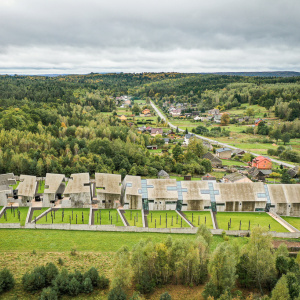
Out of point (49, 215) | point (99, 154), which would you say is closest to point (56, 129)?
point (99, 154)

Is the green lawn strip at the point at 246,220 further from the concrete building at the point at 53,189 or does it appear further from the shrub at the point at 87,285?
the concrete building at the point at 53,189

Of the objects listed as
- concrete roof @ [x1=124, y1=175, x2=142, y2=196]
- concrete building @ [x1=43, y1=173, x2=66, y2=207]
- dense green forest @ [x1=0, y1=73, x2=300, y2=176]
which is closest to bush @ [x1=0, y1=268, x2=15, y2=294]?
concrete building @ [x1=43, y1=173, x2=66, y2=207]

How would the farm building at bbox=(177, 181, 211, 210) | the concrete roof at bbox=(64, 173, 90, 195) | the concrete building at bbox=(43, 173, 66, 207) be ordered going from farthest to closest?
the farm building at bbox=(177, 181, 211, 210)
the concrete building at bbox=(43, 173, 66, 207)
the concrete roof at bbox=(64, 173, 90, 195)

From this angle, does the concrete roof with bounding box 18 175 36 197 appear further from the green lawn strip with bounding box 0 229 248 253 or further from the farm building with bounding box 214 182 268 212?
the farm building with bounding box 214 182 268 212

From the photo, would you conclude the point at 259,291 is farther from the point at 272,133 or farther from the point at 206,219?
the point at 272,133

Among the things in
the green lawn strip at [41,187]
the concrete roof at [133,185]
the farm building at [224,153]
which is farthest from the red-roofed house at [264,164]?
the green lawn strip at [41,187]
